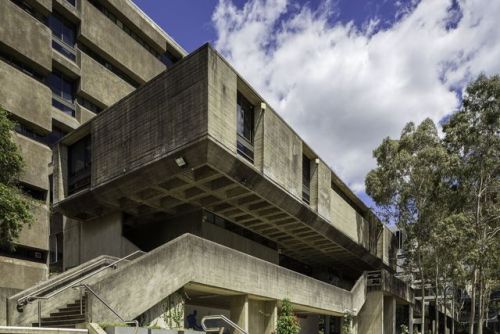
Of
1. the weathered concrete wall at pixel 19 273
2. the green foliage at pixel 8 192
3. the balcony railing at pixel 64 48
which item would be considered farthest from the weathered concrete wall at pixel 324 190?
the balcony railing at pixel 64 48

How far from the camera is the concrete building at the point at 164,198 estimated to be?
15.5 metres

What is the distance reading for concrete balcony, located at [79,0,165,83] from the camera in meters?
39.0

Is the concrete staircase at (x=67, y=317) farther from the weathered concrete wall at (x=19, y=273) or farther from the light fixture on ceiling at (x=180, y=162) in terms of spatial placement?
the weathered concrete wall at (x=19, y=273)

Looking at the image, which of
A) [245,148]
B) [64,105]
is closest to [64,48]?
[64,105]

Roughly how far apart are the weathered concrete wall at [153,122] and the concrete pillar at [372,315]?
2131cm

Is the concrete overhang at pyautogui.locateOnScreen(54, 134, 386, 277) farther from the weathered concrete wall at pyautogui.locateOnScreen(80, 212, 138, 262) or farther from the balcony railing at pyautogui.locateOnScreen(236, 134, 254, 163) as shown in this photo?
the balcony railing at pyautogui.locateOnScreen(236, 134, 254, 163)

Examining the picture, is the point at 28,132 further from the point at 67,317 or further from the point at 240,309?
the point at 67,317

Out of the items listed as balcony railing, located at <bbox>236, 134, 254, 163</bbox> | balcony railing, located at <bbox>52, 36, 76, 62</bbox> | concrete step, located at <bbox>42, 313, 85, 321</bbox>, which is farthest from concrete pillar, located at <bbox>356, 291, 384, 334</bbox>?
balcony railing, located at <bbox>52, 36, 76, 62</bbox>

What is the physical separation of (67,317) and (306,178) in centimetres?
1644

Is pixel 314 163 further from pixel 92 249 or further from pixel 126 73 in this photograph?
pixel 126 73

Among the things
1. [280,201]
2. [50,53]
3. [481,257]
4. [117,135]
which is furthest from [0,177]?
[481,257]

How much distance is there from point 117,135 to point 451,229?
22159 millimetres

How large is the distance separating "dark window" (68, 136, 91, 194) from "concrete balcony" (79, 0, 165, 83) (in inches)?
645

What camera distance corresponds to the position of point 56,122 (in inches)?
→ 1439
